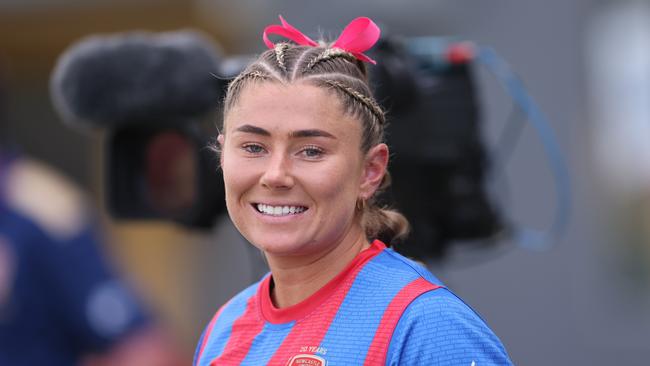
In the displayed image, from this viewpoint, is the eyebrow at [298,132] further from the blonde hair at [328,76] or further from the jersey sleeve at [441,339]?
the jersey sleeve at [441,339]

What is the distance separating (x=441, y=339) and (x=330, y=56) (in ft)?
1.58

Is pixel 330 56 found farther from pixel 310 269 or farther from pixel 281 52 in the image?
pixel 310 269

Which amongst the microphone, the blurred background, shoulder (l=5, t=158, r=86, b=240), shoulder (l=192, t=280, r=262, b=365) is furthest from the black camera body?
the blurred background

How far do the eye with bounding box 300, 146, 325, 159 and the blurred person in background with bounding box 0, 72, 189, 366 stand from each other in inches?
51.8

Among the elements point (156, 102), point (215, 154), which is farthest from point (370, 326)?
point (156, 102)

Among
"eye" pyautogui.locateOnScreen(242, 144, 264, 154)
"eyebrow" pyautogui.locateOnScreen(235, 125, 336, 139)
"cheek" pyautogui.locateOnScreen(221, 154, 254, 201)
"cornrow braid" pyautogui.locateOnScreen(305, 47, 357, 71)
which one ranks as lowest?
"cheek" pyautogui.locateOnScreen(221, 154, 254, 201)

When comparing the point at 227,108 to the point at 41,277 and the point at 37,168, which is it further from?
the point at 37,168

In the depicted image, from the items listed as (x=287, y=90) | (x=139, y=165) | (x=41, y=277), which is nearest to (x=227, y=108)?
(x=287, y=90)

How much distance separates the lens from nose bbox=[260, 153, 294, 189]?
1.60 m

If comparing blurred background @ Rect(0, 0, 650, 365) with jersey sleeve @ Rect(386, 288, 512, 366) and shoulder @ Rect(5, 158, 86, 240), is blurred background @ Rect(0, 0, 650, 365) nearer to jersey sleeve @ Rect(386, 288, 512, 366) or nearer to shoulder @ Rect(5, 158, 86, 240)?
shoulder @ Rect(5, 158, 86, 240)

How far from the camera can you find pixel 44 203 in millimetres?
2869

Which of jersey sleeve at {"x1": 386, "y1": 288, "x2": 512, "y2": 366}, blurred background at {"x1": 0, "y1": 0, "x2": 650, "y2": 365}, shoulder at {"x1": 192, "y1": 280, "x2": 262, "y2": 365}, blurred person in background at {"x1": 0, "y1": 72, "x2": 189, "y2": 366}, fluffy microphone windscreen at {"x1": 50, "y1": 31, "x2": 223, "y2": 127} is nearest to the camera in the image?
jersey sleeve at {"x1": 386, "y1": 288, "x2": 512, "y2": 366}

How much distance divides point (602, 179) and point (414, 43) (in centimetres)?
364

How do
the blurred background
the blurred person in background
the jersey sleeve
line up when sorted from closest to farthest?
1. the jersey sleeve
2. the blurred person in background
3. the blurred background
